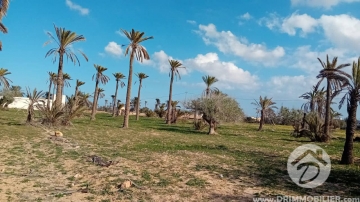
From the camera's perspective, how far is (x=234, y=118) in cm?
2539

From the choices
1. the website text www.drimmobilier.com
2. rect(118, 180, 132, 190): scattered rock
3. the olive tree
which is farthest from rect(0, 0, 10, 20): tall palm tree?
the website text www.drimmobilier.com

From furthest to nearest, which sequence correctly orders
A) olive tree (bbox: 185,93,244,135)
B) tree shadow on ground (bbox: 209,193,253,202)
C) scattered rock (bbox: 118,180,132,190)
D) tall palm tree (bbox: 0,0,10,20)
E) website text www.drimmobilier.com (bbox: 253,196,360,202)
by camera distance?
1. olive tree (bbox: 185,93,244,135)
2. tall palm tree (bbox: 0,0,10,20)
3. scattered rock (bbox: 118,180,132,190)
4. tree shadow on ground (bbox: 209,193,253,202)
5. website text www.drimmobilier.com (bbox: 253,196,360,202)

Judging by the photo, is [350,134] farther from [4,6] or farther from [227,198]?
[4,6]

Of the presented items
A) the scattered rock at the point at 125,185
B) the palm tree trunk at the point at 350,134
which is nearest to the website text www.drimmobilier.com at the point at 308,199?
the scattered rock at the point at 125,185

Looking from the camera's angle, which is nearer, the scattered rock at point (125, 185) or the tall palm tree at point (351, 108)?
the scattered rock at point (125, 185)

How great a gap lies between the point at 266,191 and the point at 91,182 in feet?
15.0

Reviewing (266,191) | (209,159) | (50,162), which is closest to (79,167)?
(50,162)

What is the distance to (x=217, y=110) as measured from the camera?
24375mm

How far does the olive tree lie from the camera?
24422 millimetres

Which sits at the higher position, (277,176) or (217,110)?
(217,110)

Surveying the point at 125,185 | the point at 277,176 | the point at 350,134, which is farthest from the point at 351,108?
the point at 125,185

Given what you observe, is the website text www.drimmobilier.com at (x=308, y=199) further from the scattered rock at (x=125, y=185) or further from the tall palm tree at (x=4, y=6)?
the tall palm tree at (x=4, y=6)

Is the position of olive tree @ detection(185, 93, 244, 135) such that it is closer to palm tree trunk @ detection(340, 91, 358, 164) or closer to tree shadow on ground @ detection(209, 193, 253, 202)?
palm tree trunk @ detection(340, 91, 358, 164)

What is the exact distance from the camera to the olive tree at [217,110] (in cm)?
2442
